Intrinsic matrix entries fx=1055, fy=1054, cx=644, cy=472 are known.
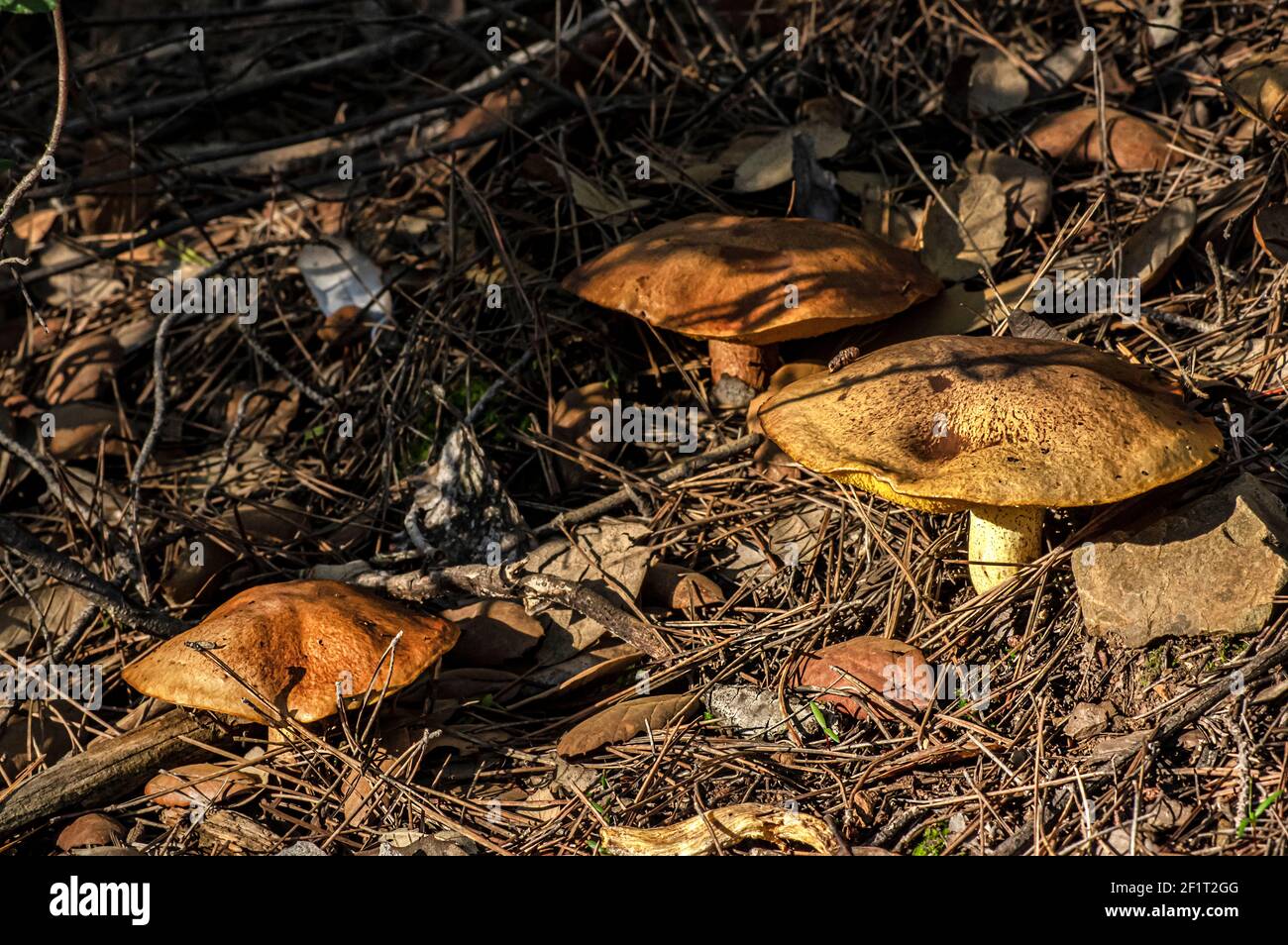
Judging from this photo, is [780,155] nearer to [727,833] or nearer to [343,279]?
[343,279]

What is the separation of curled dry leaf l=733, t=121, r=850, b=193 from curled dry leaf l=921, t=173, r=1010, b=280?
0.49 meters

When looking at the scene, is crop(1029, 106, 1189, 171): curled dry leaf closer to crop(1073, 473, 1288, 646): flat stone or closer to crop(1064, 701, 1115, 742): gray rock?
crop(1073, 473, 1288, 646): flat stone

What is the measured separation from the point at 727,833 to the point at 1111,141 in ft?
9.09

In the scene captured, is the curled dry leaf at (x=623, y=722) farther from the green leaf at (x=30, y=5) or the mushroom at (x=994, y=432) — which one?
the green leaf at (x=30, y=5)

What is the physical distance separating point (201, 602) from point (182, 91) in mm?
3259

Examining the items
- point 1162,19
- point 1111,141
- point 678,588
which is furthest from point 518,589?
point 1162,19

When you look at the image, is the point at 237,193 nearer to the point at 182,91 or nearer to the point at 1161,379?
the point at 182,91

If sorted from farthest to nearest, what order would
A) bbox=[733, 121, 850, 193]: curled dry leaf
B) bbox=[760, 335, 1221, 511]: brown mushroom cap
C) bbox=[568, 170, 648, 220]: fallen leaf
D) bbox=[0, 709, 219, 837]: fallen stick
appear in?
1. bbox=[568, 170, 648, 220]: fallen leaf
2. bbox=[733, 121, 850, 193]: curled dry leaf
3. bbox=[0, 709, 219, 837]: fallen stick
4. bbox=[760, 335, 1221, 511]: brown mushroom cap

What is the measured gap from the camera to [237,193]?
4.51m

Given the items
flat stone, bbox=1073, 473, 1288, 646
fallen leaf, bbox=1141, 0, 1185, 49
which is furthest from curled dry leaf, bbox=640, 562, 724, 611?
fallen leaf, bbox=1141, 0, 1185, 49

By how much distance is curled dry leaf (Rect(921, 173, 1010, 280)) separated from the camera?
11.4ft

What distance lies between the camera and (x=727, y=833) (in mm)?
2281

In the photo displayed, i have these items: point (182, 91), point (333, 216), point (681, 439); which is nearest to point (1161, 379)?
point (681, 439)

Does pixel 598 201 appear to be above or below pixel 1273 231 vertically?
below
